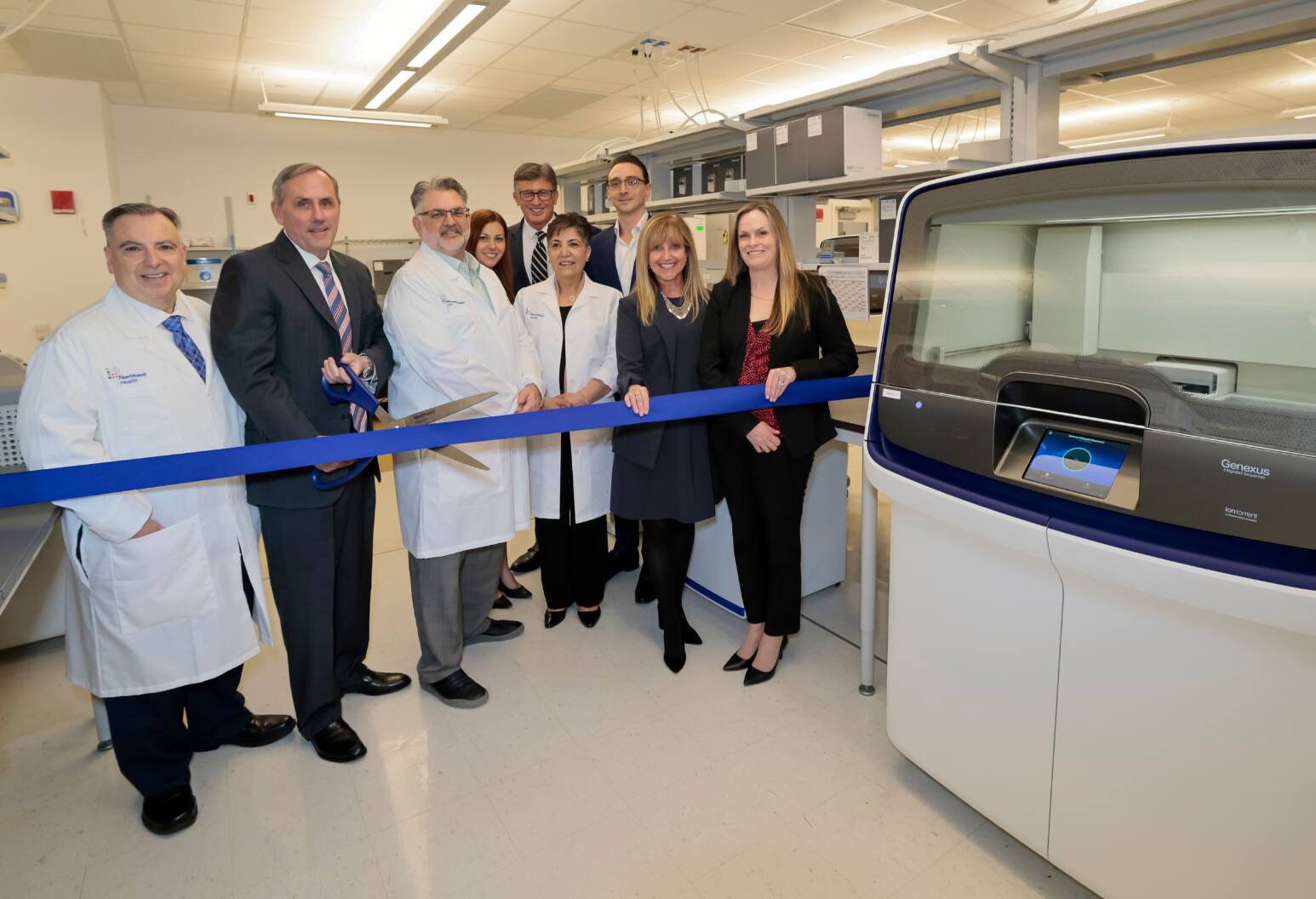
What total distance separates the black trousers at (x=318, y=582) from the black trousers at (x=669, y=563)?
2.91 feet

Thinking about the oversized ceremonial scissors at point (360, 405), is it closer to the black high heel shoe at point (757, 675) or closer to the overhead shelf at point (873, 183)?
the black high heel shoe at point (757, 675)

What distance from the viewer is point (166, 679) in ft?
5.99

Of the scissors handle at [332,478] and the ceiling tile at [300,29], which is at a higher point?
the ceiling tile at [300,29]

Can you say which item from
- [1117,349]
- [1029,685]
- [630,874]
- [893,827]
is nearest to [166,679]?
[630,874]

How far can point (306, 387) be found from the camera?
198 cm

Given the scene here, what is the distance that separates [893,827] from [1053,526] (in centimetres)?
91

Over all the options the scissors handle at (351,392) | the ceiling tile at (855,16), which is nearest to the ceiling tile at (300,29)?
the ceiling tile at (855,16)

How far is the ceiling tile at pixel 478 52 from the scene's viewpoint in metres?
5.38

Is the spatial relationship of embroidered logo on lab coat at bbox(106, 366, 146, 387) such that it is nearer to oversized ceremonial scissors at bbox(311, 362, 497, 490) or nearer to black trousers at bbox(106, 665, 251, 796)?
oversized ceremonial scissors at bbox(311, 362, 497, 490)

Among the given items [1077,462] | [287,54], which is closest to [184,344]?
[1077,462]

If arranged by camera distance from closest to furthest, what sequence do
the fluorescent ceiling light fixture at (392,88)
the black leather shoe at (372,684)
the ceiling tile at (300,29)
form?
the black leather shoe at (372,684) < the ceiling tile at (300,29) < the fluorescent ceiling light fixture at (392,88)

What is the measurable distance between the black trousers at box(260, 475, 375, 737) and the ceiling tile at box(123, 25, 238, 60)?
4.47m

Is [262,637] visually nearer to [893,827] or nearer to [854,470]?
[893,827]

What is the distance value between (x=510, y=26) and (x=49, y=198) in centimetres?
375
